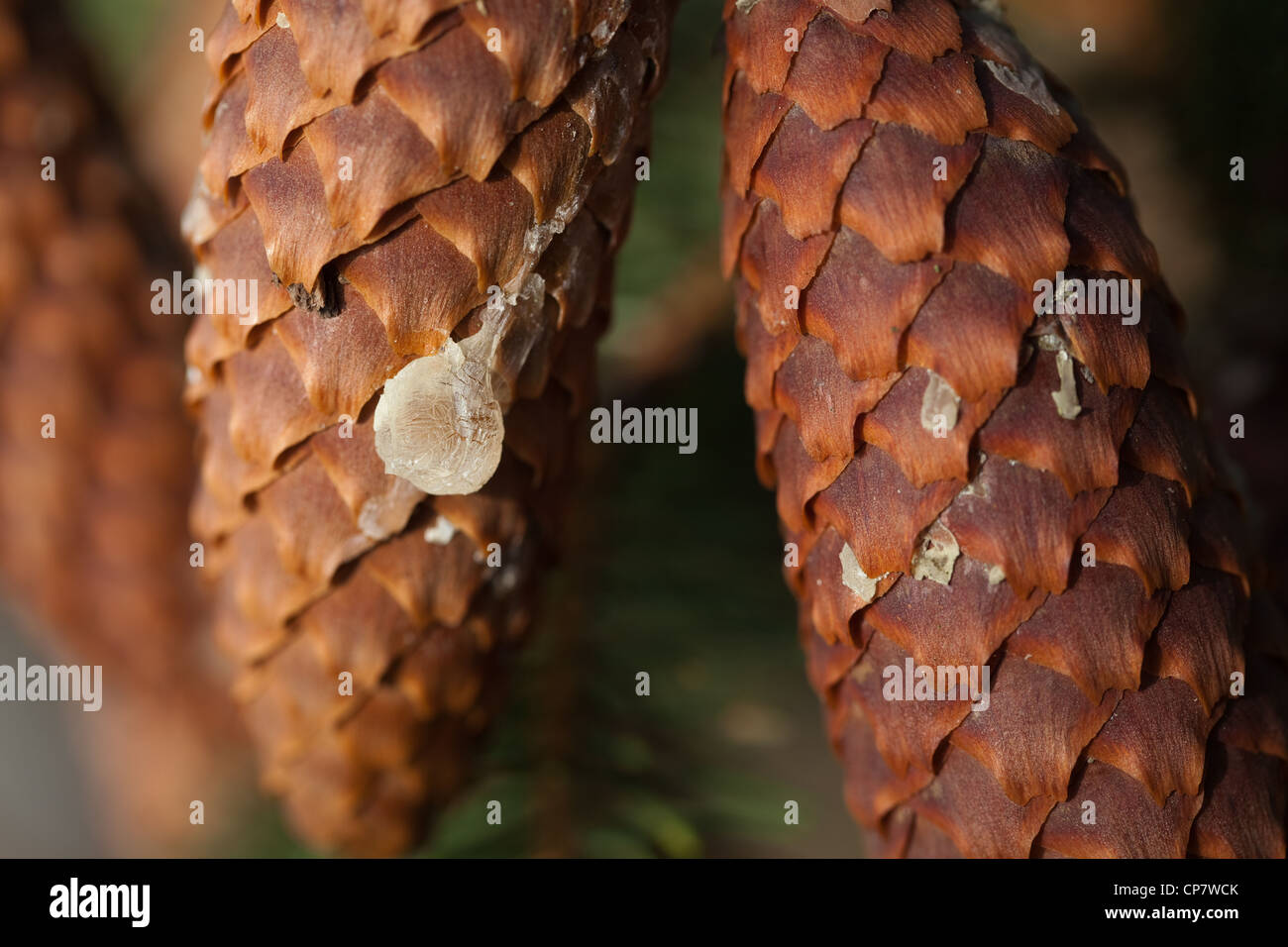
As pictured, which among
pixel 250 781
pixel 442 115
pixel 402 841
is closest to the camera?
pixel 442 115

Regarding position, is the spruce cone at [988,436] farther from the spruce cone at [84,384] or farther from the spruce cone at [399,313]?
the spruce cone at [84,384]

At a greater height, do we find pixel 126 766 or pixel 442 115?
pixel 442 115

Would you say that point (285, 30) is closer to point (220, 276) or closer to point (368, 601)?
point (220, 276)

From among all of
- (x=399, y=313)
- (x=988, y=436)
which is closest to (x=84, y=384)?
(x=399, y=313)

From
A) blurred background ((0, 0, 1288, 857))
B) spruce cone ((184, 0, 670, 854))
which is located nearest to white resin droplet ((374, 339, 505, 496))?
spruce cone ((184, 0, 670, 854))

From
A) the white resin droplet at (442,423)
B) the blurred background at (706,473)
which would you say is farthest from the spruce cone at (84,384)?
the white resin droplet at (442,423)

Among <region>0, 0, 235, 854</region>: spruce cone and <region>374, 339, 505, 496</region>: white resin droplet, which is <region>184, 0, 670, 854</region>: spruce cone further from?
<region>0, 0, 235, 854</region>: spruce cone

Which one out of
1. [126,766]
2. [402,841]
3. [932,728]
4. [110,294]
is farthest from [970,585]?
[126,766]
